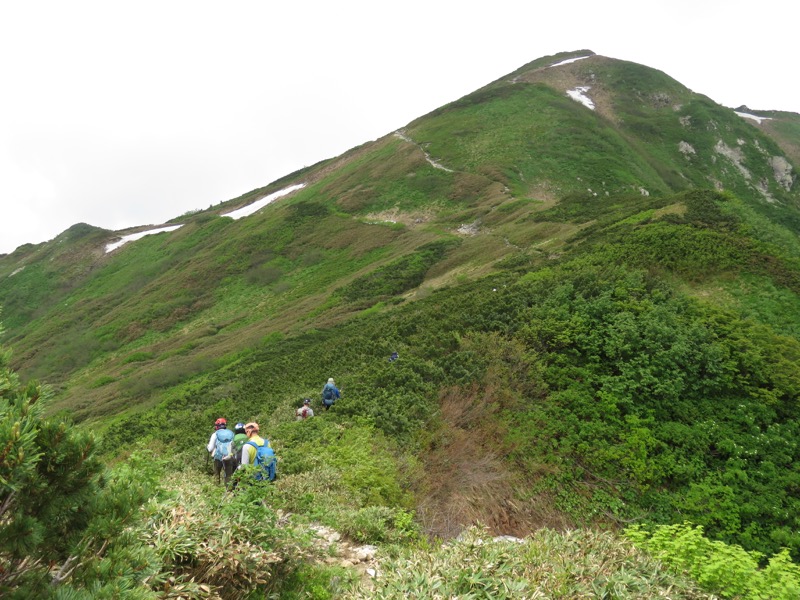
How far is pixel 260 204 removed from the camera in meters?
71.5

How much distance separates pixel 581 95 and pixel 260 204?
177ft

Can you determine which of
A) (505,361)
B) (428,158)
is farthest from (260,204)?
(505,361)

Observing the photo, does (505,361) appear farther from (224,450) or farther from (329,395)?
(224,450)

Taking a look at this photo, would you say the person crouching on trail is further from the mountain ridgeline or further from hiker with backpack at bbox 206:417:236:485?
hiker with backpack at bbox 206:417:236:485

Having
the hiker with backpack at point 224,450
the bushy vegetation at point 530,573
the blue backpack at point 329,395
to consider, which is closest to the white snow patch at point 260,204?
the blue backpack at point 329,395

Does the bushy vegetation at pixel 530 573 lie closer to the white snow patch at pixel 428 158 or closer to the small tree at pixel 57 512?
the small tree at pixel 57 512

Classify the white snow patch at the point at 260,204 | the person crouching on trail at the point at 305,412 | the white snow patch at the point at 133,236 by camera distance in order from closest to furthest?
the person crouching on trail at the point at 305,412, the white snow patch at the point at 260,204, the white snow patch at the point at 133,236

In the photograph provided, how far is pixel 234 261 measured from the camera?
4888cm

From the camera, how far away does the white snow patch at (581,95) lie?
69438mm

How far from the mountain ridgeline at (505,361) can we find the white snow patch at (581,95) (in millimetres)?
27281

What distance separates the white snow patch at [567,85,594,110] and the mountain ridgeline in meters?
27.3

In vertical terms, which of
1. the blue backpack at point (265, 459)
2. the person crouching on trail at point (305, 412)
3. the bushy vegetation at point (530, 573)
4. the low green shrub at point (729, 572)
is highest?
the blue backpack at point (265, 459)

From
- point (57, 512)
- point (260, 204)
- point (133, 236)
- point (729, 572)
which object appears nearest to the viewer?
point (57, 512)

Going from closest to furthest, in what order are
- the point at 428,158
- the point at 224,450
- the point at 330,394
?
the point at 224,450
the point at 330,394
the point at 428,158
